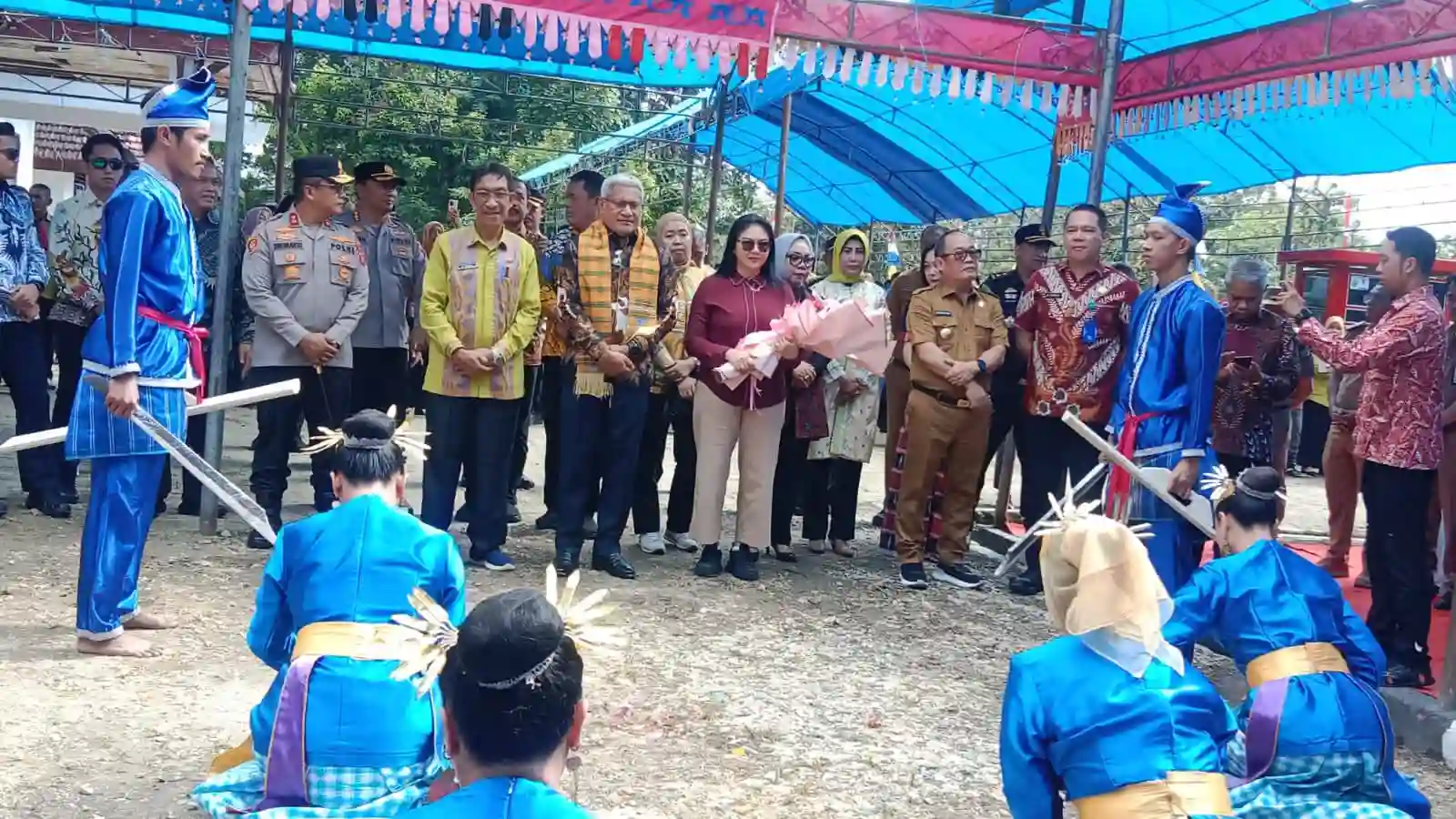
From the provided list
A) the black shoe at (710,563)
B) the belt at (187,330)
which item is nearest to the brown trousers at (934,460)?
the black shoe at (710,563)

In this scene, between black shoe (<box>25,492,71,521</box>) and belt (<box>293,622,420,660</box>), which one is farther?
black shoe (<box>25,492,71,521</box>)

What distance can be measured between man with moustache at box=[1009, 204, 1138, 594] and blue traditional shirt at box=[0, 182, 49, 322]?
4738 millimetres

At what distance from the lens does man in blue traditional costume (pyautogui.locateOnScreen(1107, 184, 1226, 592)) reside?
4.67 metres

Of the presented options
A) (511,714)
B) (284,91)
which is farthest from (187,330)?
(284,91)

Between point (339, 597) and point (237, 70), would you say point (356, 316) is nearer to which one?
point (237, 70)

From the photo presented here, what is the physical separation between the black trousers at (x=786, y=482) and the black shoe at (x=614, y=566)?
950 millimetres

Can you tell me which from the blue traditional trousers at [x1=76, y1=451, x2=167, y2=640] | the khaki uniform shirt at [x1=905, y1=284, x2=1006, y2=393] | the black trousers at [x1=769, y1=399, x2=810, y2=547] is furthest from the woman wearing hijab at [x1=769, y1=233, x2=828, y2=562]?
the blue traditional trousers at [x1=76, y1=451, x2=167, y2=640]

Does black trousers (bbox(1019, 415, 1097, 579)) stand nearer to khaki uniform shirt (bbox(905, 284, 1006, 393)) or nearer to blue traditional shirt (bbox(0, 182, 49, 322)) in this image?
khaki uniform shirt (bbox(905, 284, 1006, 393))

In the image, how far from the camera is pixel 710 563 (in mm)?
5988

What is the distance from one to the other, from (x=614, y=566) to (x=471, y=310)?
133cm

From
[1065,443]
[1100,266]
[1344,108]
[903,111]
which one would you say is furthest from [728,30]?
[903,111]

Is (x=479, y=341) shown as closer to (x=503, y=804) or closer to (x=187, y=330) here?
(x=187, y=330)

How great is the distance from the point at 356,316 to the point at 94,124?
11903 mm

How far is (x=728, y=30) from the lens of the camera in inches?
235
